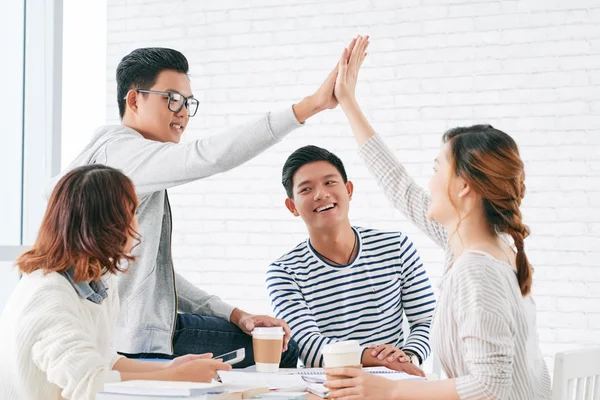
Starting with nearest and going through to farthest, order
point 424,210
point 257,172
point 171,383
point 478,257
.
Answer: point 171,383
point 478,257
point 424,210
point 257,172

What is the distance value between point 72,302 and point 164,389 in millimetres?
365

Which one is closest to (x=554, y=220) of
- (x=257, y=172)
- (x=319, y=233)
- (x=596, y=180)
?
(x=596, y=180)

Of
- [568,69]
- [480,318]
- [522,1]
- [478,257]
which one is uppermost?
[522,1]

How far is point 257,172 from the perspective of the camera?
4336 millimetres

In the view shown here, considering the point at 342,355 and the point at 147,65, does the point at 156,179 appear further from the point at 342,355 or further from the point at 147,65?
the point at 342,355

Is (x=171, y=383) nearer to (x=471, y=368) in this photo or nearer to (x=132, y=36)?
(x=471, y=368)

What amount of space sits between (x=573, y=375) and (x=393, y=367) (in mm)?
564

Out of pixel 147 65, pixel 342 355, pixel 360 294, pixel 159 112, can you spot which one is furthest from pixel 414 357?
pixel 147 65

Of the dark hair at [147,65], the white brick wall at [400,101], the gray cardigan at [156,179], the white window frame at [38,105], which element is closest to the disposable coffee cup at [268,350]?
the gray cardigan at [156,179]

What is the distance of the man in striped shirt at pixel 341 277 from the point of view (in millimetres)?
2201

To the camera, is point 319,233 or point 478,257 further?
point 319,233

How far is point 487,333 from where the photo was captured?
1362 mm

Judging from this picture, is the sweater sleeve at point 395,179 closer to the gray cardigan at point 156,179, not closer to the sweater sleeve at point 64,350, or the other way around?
the gray cardigan at point 156,179

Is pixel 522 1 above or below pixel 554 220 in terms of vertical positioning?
above
